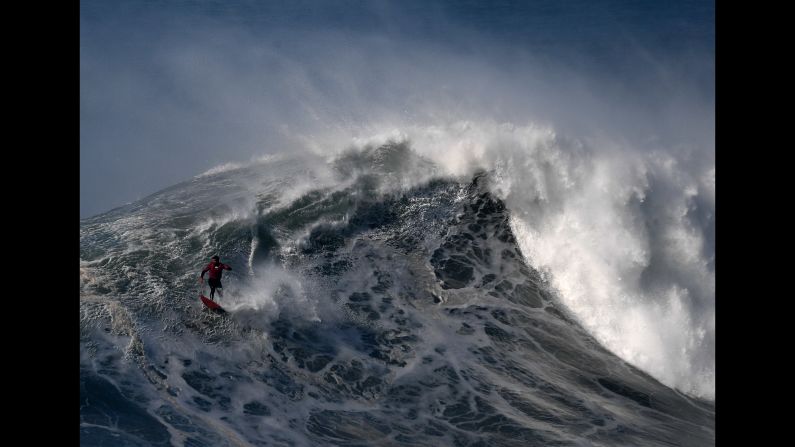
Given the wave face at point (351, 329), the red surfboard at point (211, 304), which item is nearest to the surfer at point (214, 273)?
the red surfboard at point (211, 304)

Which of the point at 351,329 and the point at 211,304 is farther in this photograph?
the point at 351,329

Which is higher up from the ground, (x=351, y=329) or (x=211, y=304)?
(x=211, y=304)

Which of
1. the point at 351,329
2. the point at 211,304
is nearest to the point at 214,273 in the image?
the point at 211,304

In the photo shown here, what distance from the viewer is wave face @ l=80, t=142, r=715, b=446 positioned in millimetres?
7785

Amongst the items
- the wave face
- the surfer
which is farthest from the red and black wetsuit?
Result: the wave face

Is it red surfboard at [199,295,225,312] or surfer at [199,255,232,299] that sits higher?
→ surfer at [199,255,232,299]

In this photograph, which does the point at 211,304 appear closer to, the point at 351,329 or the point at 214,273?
the point at 214,273

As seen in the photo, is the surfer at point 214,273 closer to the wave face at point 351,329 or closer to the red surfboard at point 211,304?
the red surfboard at point 211,304

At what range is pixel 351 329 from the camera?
10383mm

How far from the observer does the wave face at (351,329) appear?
307 inches

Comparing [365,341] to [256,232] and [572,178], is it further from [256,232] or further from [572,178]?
[572,178]

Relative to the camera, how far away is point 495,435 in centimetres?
761

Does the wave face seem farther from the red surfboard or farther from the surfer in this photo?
the surfer
